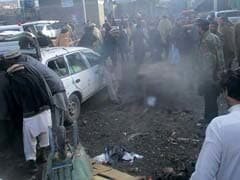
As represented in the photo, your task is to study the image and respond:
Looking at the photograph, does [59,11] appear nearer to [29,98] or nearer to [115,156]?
[115,156]

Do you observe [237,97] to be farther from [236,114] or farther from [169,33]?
[169,33]

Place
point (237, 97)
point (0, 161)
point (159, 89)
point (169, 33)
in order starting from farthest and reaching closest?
point (169, 33)
point (159, 89)
point (0, 161)
point (237, 97)

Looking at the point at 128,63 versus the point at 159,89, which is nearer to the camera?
the point at 159,89

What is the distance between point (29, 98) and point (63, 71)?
9.78 ft

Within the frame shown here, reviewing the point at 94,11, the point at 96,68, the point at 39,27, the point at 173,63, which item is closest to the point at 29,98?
the point at 96,68

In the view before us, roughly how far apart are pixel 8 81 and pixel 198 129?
3.77m

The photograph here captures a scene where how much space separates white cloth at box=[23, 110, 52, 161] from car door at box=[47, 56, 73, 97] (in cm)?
257

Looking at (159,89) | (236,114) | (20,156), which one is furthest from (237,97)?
(159,89)

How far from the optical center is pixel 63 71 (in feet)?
30.2

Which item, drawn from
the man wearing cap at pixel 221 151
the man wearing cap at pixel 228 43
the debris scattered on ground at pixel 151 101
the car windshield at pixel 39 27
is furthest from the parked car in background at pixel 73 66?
the car windshield at pixel 39 27

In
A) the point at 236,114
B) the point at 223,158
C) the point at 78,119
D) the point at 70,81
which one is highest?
the point at 236,114

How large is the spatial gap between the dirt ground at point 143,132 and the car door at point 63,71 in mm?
814

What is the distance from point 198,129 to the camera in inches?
328

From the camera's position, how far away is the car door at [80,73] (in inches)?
374
